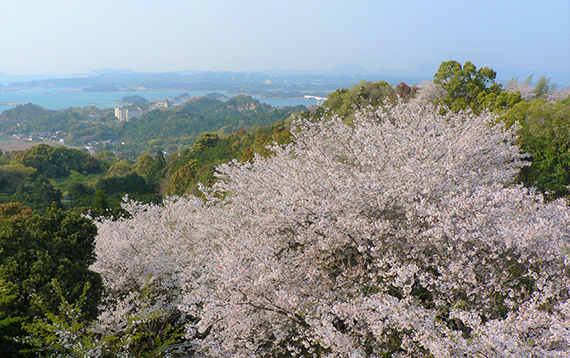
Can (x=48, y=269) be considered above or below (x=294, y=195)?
below

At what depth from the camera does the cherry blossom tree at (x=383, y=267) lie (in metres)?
4.07

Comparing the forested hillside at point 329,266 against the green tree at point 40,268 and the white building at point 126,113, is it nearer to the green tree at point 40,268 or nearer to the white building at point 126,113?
the green tree at point 40,268

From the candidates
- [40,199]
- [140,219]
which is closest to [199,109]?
[40,199]

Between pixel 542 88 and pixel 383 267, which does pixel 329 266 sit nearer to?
pixel 383 267

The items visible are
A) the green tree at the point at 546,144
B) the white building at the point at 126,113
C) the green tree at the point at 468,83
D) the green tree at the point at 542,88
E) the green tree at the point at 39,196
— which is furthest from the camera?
the white building at the point at 126,113

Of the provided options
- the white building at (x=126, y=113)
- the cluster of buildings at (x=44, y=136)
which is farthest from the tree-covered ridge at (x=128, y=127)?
the white building at (x=126, y=113)

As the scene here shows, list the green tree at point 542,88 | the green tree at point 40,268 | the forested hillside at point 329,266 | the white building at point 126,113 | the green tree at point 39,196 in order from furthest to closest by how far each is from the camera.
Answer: the white building at point 126,113
the green tree at point 39,196
the green tree at point 542,88
the green tree at point 40,268
the forested hillside at point 329,266

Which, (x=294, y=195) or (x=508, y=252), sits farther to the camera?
(x=294, y=195)

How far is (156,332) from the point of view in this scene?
24.6 feet

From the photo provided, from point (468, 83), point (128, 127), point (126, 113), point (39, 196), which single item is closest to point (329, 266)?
point (468, 83)

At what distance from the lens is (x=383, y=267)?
Result: 4953 mm

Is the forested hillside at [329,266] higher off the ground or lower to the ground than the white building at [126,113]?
higher

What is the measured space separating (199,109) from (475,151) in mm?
129541

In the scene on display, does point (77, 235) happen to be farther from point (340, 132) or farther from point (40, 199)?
point (40, 199)
